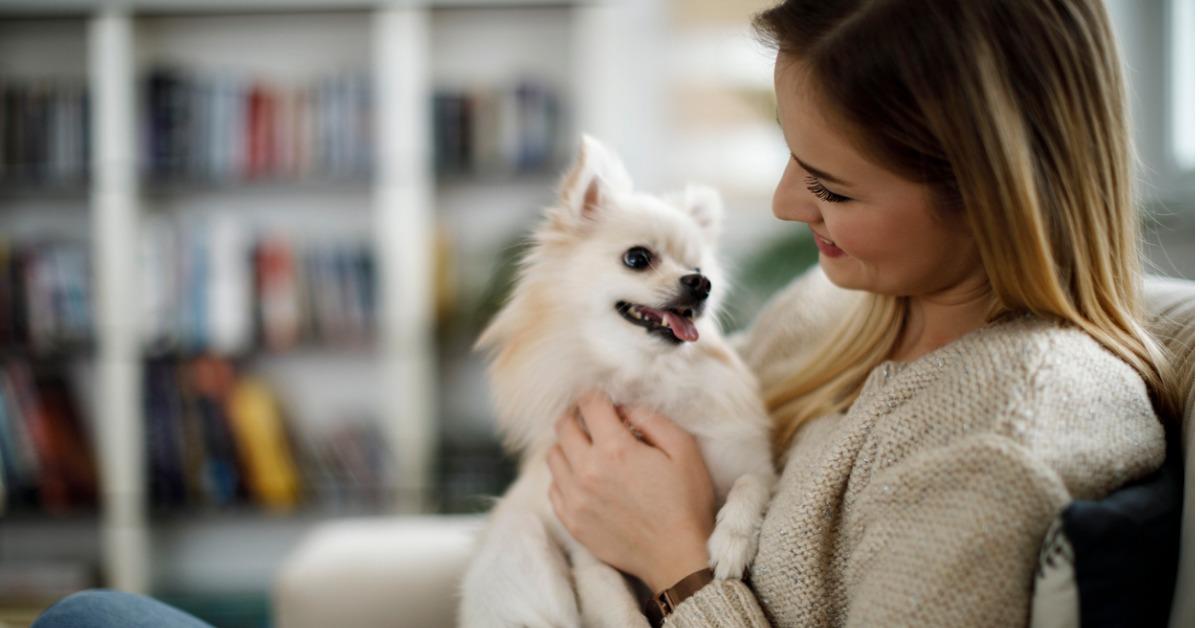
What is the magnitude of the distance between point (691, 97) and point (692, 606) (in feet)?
8.13

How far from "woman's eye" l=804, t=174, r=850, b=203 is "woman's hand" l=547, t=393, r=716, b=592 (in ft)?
1.25

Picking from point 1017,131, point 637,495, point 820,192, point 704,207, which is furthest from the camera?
point 704,207

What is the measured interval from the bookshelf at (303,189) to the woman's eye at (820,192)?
1.93 m

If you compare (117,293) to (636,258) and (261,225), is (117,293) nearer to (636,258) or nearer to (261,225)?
(261,225)

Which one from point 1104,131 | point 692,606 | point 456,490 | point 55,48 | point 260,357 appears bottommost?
point 456,490

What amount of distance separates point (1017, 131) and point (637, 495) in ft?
Result: 1.94

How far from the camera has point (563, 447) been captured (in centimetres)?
118

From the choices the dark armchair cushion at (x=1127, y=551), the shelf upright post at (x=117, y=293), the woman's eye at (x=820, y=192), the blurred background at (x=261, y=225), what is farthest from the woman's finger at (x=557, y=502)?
the shelf upright post at (x=117, y=293)

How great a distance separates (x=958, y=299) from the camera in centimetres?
99

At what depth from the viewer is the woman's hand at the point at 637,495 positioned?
101 cm

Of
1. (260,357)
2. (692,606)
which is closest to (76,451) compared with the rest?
(260,357)

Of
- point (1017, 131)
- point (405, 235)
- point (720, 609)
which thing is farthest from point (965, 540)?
point (405, 235)

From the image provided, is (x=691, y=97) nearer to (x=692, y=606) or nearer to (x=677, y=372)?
(x=677, y=372)

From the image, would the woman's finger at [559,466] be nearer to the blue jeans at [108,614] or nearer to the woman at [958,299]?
the woman at [958,299]
